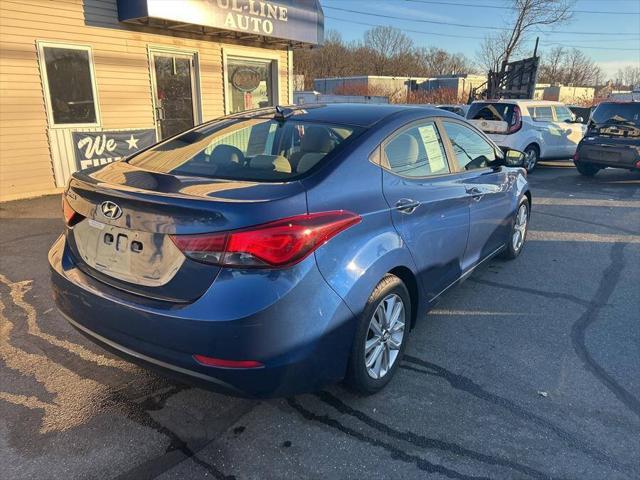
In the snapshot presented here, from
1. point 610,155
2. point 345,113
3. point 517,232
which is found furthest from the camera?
point 610,155

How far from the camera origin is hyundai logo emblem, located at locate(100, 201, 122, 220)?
2246 mm

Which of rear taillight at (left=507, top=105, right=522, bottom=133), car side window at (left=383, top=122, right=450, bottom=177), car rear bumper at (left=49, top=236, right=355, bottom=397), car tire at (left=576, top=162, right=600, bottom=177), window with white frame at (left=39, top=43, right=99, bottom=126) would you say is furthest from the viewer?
rear taillight at (left=507, top=105, right=522, bottom=133)

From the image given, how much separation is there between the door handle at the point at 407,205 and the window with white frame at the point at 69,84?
7.26 meters

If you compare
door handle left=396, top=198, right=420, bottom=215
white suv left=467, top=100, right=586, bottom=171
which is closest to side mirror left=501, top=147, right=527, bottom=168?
door handle left=396, top=198, right=420, bottom=215

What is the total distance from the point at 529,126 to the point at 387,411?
10.5m

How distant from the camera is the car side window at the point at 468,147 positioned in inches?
146

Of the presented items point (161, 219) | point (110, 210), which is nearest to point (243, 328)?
point (161, 219)

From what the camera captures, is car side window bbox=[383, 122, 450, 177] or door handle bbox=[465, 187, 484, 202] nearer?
car side window bbox=[383, 122, 450, 177]

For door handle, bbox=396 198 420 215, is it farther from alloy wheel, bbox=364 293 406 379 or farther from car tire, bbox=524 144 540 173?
car tire, bbox=524 144 540 173

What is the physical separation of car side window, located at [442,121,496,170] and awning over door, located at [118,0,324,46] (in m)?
6.23

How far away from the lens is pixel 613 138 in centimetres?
1016

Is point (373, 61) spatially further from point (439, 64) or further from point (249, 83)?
point (249, 83)

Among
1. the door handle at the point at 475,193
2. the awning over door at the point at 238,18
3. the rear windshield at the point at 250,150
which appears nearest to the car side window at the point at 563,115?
the awning over door at the point at 238,18

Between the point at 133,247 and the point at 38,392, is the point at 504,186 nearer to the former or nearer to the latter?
the point at 133,247
